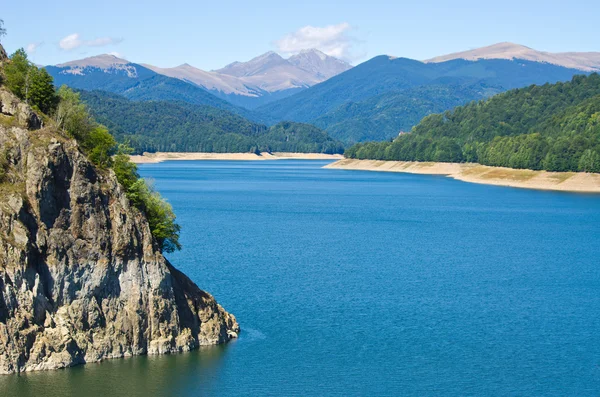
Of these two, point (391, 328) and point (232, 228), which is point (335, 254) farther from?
point (391, 328)

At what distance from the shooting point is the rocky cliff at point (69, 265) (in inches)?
1384

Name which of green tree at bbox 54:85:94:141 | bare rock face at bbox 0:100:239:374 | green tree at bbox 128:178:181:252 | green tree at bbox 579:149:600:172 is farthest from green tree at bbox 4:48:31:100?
green tree at bbox 579:149:600:172

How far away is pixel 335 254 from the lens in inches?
2876

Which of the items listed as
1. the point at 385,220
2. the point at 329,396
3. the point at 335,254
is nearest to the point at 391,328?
the point at 329,396

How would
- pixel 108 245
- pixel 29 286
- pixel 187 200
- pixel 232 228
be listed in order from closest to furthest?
1. pixel 29 286
2. pixel 108 245
3. pixel 232 228
4. pixel 187 200

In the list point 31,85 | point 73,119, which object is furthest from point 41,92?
point 73,119

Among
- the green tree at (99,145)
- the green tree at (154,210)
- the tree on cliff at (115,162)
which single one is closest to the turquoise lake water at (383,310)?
the green tree at (154,210)

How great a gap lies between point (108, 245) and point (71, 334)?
4.03 meters

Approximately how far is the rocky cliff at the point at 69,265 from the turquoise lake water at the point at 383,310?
3.58ft

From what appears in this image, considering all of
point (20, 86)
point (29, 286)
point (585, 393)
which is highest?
point (20, 86)

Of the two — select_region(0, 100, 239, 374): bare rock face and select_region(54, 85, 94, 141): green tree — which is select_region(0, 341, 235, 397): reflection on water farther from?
select_region(54, 85, 94, 141): green tree

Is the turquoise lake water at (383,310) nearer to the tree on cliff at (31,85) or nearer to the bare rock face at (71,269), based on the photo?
the bare rock face at (71,269)

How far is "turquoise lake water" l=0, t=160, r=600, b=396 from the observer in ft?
123

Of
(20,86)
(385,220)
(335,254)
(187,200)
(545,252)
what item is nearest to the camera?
(20,86)
